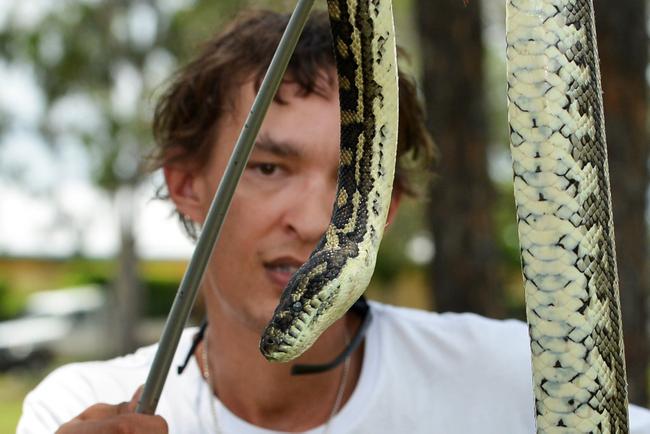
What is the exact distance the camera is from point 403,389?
3.55 metres

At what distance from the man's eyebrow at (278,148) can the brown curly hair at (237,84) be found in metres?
0.23

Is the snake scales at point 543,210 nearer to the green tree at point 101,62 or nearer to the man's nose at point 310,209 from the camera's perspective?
the man's nose at point 310,209

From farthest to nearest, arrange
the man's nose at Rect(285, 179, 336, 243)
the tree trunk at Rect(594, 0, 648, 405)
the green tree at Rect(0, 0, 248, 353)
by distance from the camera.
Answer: the green tree at Rect(0, 0, 248, 353) → the tree trunk at Rect(594, 0, 648, 405) → the man's nose at Rect(285, 179, 336, 243)

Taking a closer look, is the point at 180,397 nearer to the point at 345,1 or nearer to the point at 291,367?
the point at 291,367

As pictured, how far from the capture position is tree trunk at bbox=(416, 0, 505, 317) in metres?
6.83

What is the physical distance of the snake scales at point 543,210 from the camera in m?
2.04

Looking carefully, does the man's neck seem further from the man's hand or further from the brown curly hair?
the man's hand

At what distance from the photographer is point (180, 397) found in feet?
11.8

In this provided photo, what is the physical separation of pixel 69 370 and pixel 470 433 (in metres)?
1.51

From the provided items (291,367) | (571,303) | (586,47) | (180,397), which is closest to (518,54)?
(586,47)

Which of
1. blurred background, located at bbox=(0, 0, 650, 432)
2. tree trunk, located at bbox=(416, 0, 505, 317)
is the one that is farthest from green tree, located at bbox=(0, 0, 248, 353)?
tree trunk, located at bbox=(416, 0, 505, 317)

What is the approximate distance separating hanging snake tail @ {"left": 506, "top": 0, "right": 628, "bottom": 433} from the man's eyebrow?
127cm

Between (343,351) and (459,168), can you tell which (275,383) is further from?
(459,168)

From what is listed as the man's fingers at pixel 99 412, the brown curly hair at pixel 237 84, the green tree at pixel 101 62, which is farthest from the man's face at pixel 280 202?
the green tree at pixel 101 62
